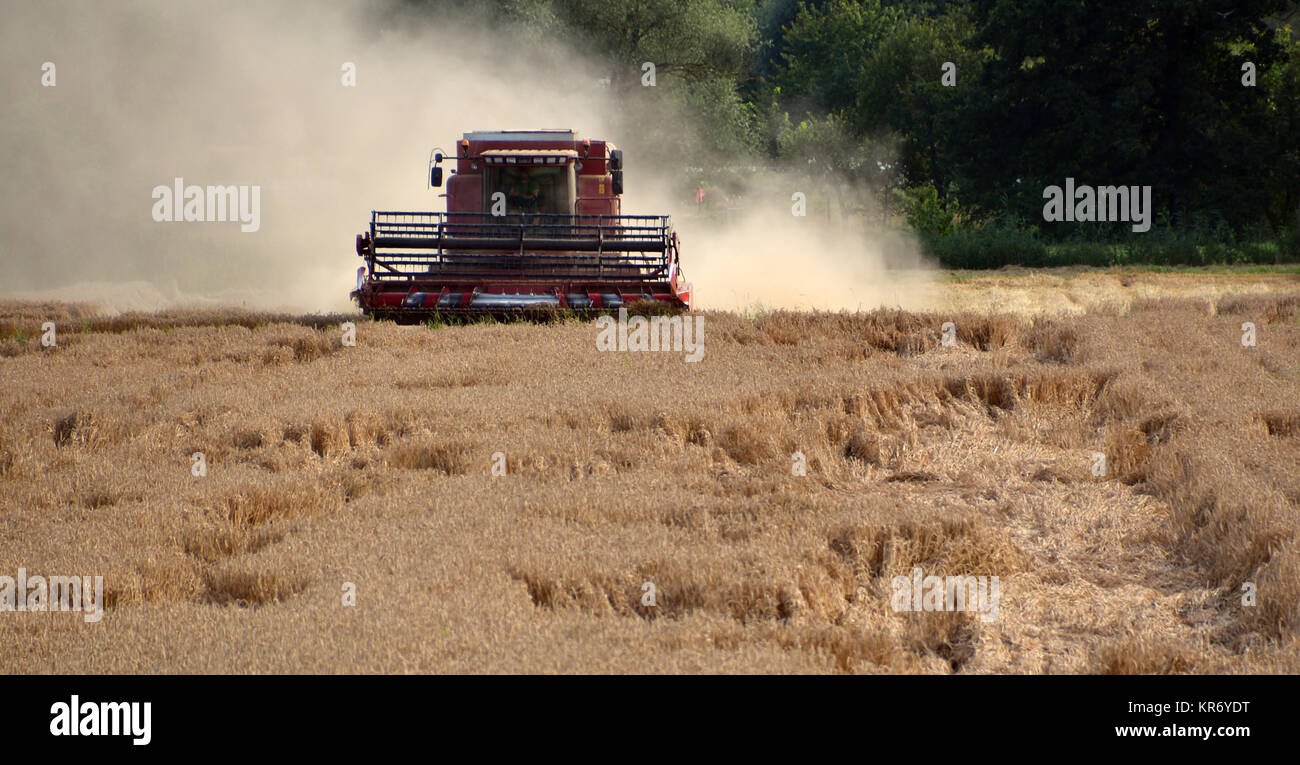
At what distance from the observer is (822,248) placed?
2597 centimetres

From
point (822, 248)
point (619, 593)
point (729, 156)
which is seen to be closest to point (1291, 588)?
point (619, 593)

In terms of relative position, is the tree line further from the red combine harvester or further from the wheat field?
the wheat field

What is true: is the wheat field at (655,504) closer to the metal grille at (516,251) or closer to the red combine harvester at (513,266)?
the red combine harvester at (513,266)

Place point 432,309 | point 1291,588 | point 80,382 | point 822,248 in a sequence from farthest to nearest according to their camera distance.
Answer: point 822,248, point 432,309, point 80,382, point 1291,588

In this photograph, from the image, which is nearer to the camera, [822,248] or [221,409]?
[221,409]

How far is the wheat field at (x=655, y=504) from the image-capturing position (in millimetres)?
4418

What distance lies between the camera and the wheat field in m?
4.42

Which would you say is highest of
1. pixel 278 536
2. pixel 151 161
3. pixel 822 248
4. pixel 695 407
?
pixel 151 161

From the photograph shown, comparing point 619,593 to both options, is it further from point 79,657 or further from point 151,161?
point 151,161

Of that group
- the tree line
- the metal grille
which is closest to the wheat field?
the metal grille

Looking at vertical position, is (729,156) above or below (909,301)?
above

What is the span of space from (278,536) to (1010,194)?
33695 millimetres
